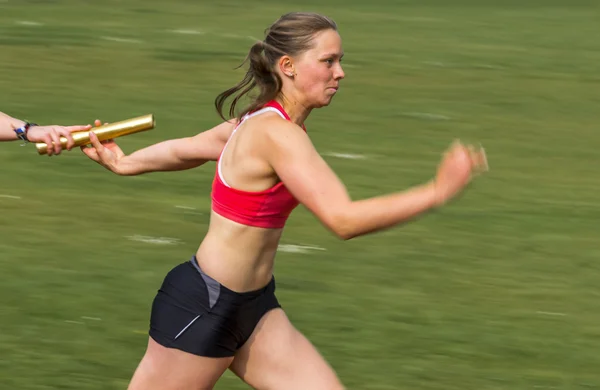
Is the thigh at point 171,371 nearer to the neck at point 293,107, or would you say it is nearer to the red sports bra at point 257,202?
the red sports bra at point 257,202

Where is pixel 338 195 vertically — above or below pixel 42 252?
above

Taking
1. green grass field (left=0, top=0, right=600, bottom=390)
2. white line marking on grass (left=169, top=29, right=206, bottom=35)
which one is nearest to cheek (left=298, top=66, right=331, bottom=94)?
green grass field (left=0, top=0, right=600, bottom=390)

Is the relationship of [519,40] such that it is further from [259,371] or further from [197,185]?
[259,371]

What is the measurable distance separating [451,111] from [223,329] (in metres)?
9.10

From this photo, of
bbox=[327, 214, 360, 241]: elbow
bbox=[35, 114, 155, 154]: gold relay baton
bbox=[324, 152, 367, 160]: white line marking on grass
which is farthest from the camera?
bbox=[324, 152, 367, 160]: white line marking on grass

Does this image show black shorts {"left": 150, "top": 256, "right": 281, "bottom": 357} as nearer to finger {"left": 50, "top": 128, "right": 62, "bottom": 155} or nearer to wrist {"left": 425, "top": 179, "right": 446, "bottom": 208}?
finger {"left": 50, "top": 128, "right": 62, "bottom": 155}

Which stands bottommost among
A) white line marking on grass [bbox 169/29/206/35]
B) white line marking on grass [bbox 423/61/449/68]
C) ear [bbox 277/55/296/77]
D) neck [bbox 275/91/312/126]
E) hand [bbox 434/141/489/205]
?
white line marking on grass [bbox 169/29/206/35]

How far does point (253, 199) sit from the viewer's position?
4.94 m

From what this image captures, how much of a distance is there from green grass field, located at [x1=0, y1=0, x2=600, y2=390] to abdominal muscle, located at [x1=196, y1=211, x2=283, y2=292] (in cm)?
182

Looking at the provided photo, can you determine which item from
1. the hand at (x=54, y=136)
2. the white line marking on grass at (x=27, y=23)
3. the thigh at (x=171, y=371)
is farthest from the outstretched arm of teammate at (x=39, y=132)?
the white line marking on grass at (x=27, y=23)

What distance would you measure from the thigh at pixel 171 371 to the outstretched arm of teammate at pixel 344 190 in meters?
0.81

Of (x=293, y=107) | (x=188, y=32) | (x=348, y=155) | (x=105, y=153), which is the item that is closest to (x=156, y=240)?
(x=348, y=155)

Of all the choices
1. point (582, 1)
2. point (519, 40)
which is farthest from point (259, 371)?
point (582, 1)

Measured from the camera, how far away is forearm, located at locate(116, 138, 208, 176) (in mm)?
5730
